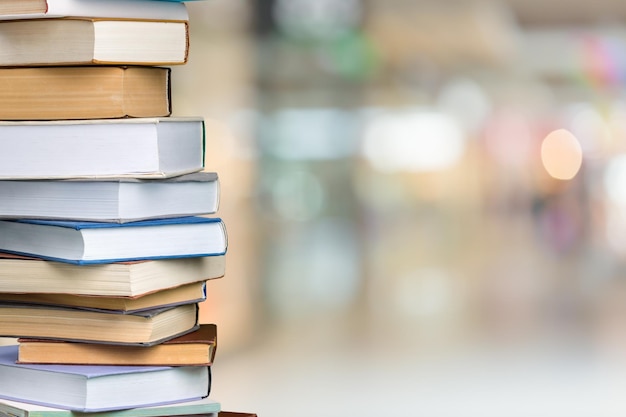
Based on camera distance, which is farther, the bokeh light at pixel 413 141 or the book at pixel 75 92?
the bokeh light at pixel 413 141

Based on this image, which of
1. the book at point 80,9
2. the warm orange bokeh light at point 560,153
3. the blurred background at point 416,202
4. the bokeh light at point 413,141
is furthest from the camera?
the warm orange bokeh light at point 560,153

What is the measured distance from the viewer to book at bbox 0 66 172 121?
4.38ft

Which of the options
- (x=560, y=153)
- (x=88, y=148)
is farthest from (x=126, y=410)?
(x=560, y=153)

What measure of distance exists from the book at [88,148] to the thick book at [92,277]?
0.37ft

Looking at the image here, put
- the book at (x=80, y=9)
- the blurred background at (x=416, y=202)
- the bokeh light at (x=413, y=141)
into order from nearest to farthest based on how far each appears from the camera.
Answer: the book at (x=80, y=9) < the blurred background at (x=416, y=202) < the bokeh light at (x=413, y=141)

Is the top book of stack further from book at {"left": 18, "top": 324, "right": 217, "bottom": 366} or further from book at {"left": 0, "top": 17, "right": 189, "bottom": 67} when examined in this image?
book at {"left": 18, "top": 324, "right": 217, "bottom": 366}

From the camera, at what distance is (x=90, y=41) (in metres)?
1.30

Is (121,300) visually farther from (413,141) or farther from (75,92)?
(413,141)

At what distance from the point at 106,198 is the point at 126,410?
266mm

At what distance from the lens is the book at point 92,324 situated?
53.0 inches

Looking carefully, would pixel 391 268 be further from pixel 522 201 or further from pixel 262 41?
pixel 522 201

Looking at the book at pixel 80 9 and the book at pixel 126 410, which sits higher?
the book at pixel 80 9

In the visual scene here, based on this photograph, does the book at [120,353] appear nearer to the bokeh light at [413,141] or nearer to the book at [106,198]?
the book at [106,198]

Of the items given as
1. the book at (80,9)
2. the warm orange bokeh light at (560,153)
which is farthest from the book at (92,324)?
the warm orange bokeh light at (560,153)
